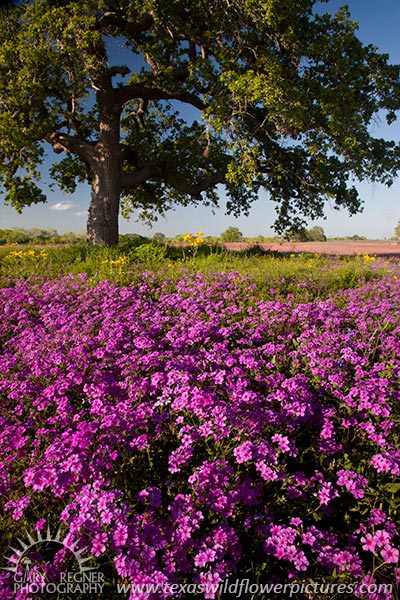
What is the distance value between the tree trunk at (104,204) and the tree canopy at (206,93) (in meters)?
0.04

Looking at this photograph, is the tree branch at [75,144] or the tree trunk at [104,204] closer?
the tree trunk at [104,204]

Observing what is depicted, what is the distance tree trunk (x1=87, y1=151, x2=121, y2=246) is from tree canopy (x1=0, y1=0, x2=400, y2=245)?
0.04 m

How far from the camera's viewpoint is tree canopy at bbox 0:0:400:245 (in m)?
10.4

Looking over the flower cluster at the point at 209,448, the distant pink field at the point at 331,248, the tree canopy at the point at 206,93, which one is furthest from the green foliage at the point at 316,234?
the flower cluster at the point at 209,448

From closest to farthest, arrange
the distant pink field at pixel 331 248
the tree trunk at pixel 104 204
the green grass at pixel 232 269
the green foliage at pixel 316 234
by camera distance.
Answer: the green grass at pixel 232 269 → the tree trunk at pixel 104 204 → the distant pink field at pixel 331 248 → the green foliage at pixel 316 234

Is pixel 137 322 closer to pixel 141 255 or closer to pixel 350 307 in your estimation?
pixel 350 307

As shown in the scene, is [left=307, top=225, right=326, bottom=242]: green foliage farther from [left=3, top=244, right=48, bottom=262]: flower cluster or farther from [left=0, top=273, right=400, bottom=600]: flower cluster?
[left=0, top=273, right=400, bottom=600]: flower cluster

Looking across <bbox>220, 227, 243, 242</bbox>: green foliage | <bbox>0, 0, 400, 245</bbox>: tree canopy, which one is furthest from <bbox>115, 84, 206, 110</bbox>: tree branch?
<bbox>220, 227, 243, 242</bbox>: green foliage

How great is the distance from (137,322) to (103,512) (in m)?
2.45

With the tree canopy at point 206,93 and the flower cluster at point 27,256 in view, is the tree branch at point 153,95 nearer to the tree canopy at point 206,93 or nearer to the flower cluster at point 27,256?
the tree canopy at point 206,93

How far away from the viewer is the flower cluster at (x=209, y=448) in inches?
76.8

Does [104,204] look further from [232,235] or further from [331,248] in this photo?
[232,235]

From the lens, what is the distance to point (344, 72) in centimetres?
→ 1105

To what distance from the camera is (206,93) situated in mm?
11656
